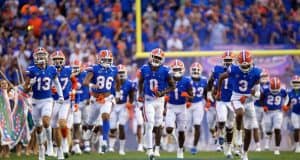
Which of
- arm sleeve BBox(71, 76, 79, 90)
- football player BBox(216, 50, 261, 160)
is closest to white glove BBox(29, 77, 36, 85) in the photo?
arm sleeve BBox(71, 76, 79, 90)

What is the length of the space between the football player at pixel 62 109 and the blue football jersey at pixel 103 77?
1.71 ft

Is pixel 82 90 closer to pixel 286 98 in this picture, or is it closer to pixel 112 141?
pixel 112 141

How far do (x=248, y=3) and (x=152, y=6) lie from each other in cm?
256

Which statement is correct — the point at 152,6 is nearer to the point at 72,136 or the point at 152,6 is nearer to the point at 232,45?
the point at 232,45

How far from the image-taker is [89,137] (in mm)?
20328

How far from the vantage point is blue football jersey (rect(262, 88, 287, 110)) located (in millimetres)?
20802

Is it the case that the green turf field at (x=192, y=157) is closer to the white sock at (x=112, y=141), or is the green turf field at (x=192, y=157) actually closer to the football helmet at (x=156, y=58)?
the white sock at (x=112, y=141)

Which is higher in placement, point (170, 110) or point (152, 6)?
point (152, 6)

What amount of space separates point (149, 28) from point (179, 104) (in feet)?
18.8

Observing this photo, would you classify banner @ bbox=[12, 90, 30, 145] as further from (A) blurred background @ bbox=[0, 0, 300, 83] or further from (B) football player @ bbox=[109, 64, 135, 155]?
(A) blurred background @ bbox=[0, 0, 300, 83]

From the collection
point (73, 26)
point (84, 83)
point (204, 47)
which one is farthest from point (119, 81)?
point (73, 26)

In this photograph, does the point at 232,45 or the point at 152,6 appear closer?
the point at 232,45

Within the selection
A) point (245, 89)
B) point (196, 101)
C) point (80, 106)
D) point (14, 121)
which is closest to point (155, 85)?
point (245, 89)

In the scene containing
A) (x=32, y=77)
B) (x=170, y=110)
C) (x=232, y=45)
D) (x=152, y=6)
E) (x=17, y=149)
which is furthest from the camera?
(x=152, y=6)
